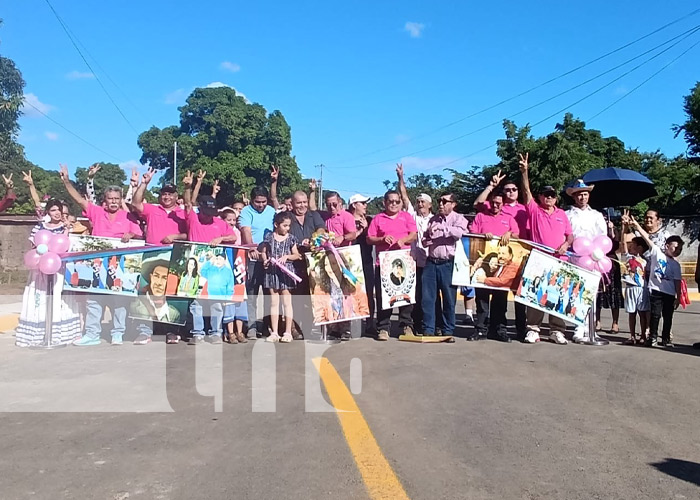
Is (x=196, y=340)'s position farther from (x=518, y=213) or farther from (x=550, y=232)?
(x=550, y=232)

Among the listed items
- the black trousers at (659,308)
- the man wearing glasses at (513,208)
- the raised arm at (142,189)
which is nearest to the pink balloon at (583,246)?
the man wearing glasses at (513,208)

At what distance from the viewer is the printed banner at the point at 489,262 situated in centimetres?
850

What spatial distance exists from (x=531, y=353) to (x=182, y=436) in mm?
4634

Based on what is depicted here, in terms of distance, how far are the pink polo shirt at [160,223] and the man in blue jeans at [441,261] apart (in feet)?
11.3

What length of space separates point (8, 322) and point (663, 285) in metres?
10.00

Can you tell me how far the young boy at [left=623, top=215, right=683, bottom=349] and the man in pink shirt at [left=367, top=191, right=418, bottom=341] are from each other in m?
3.11

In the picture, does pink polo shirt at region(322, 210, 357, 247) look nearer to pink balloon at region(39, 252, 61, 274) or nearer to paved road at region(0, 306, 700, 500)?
paved road at region(0, 306, 700, 500)

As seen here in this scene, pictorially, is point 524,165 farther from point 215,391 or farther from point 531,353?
point 215,391

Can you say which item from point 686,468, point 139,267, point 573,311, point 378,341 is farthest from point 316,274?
point 686,468

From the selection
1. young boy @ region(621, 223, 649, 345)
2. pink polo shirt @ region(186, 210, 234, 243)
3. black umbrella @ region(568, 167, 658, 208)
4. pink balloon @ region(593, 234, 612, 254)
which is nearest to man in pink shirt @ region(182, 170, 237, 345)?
pink polo shirt @ region(186, 210, 234, 243)

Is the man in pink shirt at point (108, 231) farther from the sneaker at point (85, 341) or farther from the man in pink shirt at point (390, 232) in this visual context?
the man in pink shirt at point (390, 232)

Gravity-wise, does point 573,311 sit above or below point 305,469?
above

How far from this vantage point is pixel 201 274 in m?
8.52

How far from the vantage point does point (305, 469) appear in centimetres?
393
